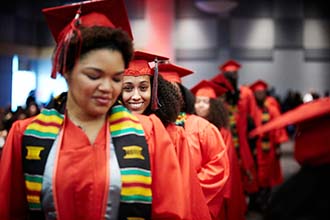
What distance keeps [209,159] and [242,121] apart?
3342 millimetres

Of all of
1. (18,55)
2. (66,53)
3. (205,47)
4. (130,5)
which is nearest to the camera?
(66,53)

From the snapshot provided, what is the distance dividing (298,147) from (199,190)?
3.11 feet

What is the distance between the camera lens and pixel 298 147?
6.27ft

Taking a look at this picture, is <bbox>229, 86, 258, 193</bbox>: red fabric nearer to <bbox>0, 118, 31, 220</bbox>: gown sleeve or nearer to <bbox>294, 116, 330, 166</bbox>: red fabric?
<bbox>0, 118, 31, 220</bbox>: gown sleeve

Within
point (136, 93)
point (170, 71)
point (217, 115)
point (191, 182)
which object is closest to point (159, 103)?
point (136, 93)

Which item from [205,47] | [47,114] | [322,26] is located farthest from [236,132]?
[322,26]

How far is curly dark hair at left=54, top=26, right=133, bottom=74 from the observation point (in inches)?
82.7

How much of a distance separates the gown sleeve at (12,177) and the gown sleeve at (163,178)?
1.82ft

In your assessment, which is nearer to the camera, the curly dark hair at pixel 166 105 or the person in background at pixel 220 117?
the curly dark hair at pixel 166 105

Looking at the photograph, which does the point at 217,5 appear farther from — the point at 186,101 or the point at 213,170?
the point at 213,170

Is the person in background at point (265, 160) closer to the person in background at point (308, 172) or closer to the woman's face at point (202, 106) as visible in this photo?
the woman's face at point (202, 106)

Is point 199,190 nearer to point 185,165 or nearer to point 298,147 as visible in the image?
point 185,165

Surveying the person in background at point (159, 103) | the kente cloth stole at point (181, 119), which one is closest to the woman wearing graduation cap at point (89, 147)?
the person in background at point (159, 103)

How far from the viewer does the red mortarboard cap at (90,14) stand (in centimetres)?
221
